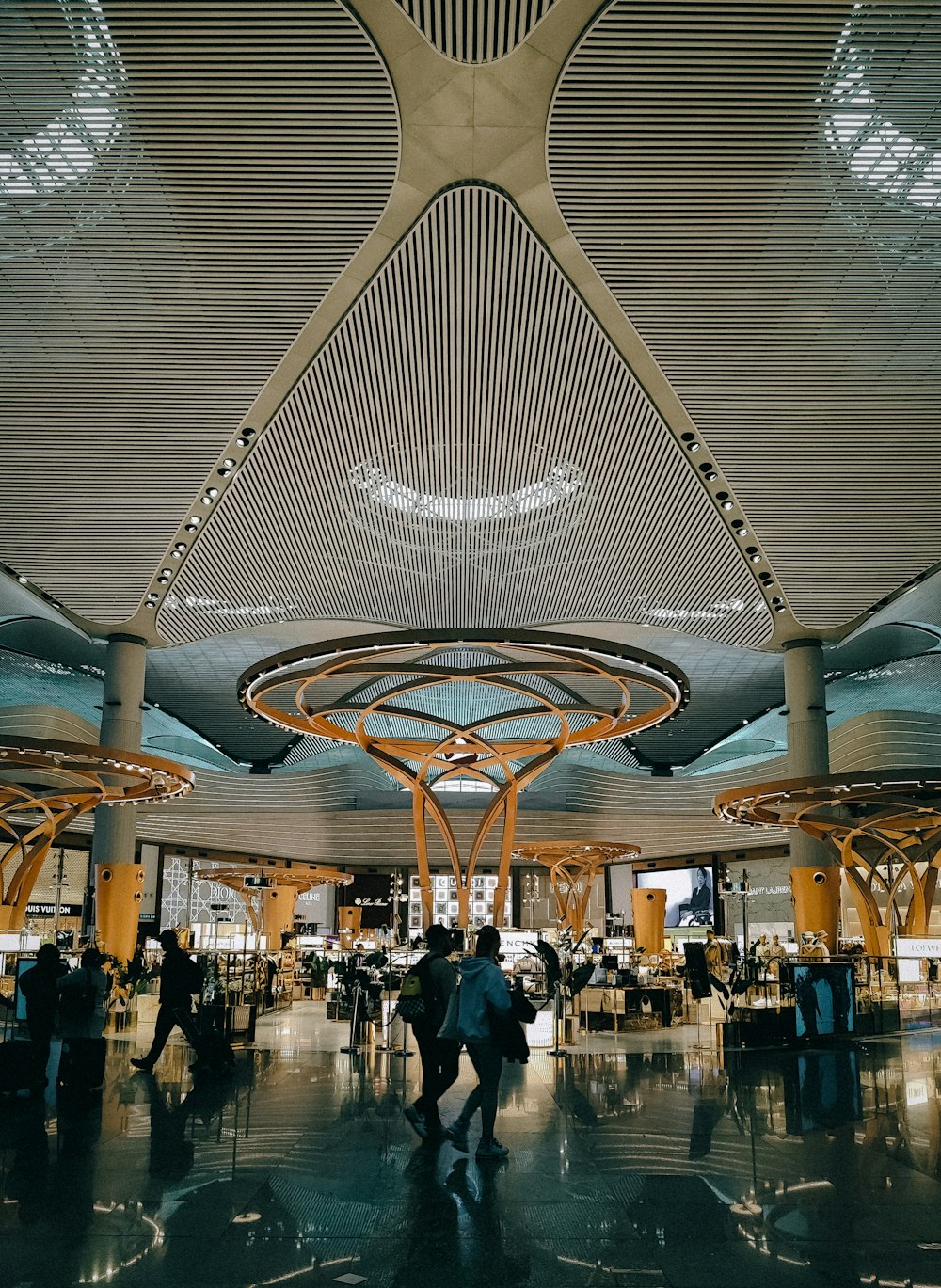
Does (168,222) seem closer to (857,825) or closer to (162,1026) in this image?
(162,1026)

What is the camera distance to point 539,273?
48.1ft

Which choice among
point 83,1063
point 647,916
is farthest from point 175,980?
point 647,916

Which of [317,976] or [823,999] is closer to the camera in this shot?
[823,999]

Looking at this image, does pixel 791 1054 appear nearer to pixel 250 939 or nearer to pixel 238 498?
pixel 238 498

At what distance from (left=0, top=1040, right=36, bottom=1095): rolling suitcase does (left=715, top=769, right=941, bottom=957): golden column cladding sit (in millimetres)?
12667

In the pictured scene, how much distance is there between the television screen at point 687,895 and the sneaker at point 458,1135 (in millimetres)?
34497

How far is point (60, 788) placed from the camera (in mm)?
20453

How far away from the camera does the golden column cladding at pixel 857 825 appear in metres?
17.8

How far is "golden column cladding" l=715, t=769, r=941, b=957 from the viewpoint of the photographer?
701 inches

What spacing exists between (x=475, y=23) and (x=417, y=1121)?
10.7 meters

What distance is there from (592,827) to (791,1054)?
29813 mm

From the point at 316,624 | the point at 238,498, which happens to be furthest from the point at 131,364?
the point at 316,624

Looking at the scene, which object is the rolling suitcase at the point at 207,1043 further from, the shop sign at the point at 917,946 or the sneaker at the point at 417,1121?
the shop sign at the point at 917,946

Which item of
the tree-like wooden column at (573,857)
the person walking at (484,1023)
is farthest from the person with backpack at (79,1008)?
the tree-like wooden column at (573,857)
